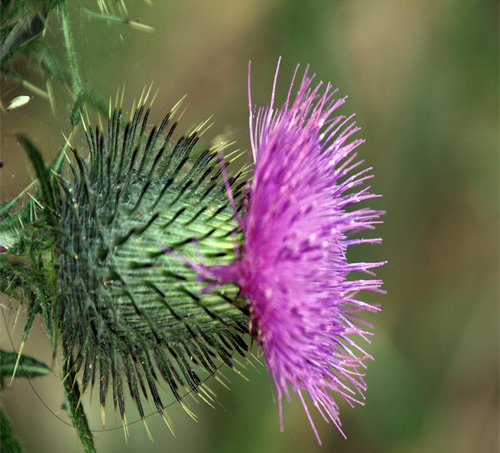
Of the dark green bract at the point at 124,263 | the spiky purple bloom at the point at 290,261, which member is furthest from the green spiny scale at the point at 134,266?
the spiky purple bloom at the point at 290,261

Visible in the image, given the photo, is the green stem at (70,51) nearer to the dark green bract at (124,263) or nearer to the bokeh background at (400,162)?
the dark green bract at (124,263)

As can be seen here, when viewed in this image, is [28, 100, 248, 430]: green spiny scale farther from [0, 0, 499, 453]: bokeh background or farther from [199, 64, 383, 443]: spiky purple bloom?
A: [0, 0, 499, 453]: bokeh background

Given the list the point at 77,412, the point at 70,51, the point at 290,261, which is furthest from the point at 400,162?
the point at 77,412

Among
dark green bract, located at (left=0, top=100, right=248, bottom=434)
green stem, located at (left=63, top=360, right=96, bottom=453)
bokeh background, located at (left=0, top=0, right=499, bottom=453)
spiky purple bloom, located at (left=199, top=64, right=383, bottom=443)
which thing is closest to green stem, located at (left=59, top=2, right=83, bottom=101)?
dark green bract, located at (left=0, top=100, right=248, bottom=434)

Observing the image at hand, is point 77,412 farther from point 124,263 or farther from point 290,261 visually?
point 290,261

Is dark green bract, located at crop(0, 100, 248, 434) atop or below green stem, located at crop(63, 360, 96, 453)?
atop

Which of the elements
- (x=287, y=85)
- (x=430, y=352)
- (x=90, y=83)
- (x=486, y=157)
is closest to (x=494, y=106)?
(x=486, y=157)
